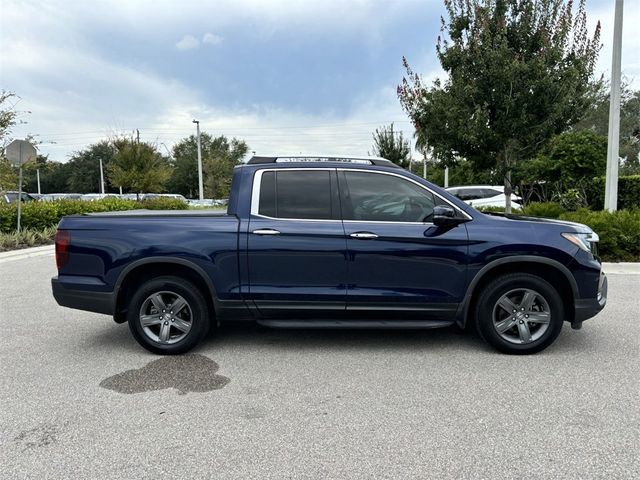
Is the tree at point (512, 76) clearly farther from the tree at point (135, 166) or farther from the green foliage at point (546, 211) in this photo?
the tree at point (135, 166)

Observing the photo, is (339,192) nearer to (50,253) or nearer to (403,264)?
(403,264)

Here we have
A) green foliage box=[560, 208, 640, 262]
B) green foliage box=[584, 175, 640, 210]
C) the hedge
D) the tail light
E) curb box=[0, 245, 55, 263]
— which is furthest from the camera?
the hedge

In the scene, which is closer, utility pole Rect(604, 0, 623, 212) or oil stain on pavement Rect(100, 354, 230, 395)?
oil stain on pavement Rect(100, 354, 230, 395)

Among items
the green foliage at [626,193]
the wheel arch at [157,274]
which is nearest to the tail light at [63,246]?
the wheel arch at [157,274]

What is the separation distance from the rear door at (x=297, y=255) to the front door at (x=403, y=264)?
139mm

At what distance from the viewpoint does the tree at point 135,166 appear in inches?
1003

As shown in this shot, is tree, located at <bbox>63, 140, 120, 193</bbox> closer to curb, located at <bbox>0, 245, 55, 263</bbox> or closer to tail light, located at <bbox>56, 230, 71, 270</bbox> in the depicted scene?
curb, located at <bbox>0, 245, 55, 263</bbox>

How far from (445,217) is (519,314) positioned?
1165 mm

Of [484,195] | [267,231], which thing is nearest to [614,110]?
[484,195]

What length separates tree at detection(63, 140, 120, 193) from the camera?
64812 millimetres

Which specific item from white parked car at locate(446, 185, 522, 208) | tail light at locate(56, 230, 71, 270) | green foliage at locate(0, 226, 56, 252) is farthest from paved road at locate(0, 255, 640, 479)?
white parked car at locate(446, 185, 522, 208)

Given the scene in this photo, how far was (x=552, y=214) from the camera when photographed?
11516mm

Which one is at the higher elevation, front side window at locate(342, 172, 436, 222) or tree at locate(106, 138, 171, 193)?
tree at locate(106, 138, 171, 193)

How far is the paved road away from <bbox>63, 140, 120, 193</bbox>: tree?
220ft
